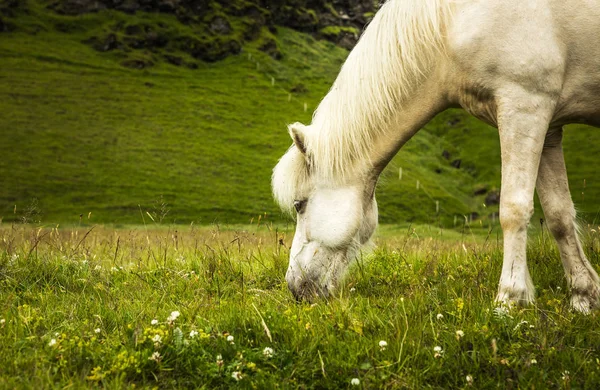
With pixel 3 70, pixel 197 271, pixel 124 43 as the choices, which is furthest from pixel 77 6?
pixel 197 271

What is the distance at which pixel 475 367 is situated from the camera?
3266mm

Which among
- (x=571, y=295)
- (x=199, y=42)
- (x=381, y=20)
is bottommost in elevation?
(x=199, y=42)

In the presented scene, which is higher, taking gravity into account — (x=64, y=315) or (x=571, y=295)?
(x=571, y=295)

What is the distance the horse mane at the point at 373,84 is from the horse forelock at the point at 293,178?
0.21 meters

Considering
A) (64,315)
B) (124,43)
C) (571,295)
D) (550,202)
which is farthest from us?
(124,43)

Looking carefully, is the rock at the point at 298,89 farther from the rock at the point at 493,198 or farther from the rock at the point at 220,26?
the rock at the point at 493,198

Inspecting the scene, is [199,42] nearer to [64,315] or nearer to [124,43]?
[124,43]

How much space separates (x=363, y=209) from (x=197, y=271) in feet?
7.66

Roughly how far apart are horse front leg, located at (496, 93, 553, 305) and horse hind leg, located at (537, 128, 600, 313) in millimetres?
823

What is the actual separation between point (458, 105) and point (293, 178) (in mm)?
2002

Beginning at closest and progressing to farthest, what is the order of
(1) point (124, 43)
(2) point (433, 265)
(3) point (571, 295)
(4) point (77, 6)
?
1. (3) point (571, 295)
2. (2) point (433, 265)
3. (1) point (124, 43)
4. (4) point (77, 6)

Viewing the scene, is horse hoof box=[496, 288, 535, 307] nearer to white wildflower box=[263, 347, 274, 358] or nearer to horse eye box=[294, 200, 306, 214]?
white wildflower box=[263, 347, 274, 358]

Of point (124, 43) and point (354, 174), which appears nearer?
point (354, 174)

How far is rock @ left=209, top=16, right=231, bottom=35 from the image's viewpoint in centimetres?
12229
